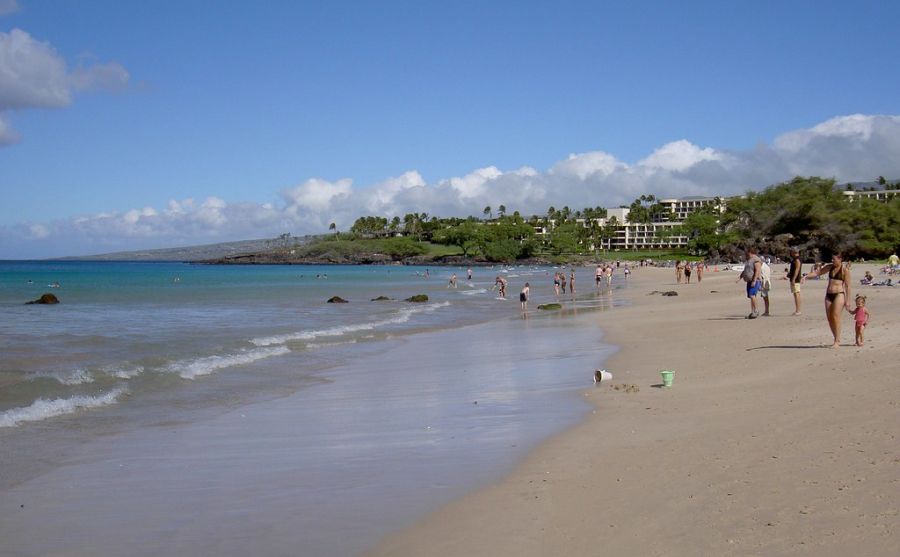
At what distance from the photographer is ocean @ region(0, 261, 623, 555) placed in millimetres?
6281

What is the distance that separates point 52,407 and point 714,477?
952cm

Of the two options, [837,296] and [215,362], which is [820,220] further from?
[215,362]

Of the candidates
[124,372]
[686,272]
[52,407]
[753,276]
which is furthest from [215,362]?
[686,272]

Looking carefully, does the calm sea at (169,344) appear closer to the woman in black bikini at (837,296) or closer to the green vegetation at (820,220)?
the woman in black bikini at (837,296)

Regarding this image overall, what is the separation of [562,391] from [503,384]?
136 cm

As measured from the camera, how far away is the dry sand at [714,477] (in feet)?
16.6

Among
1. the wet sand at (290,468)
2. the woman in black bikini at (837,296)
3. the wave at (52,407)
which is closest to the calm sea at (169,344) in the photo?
the wave at (52,407)

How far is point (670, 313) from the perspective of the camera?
27.7m

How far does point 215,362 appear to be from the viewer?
56.4ft

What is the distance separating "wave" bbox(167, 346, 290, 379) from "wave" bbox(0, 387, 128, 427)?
2.39 m

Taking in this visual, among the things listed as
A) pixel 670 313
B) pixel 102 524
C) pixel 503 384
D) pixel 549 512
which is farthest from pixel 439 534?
pixel 670 313

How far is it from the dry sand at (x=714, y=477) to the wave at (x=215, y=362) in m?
8.07

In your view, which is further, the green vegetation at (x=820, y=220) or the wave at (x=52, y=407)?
the green vegetation at (x=820, y=220)

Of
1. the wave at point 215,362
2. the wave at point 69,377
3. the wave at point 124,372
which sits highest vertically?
the wave at point 69,377
